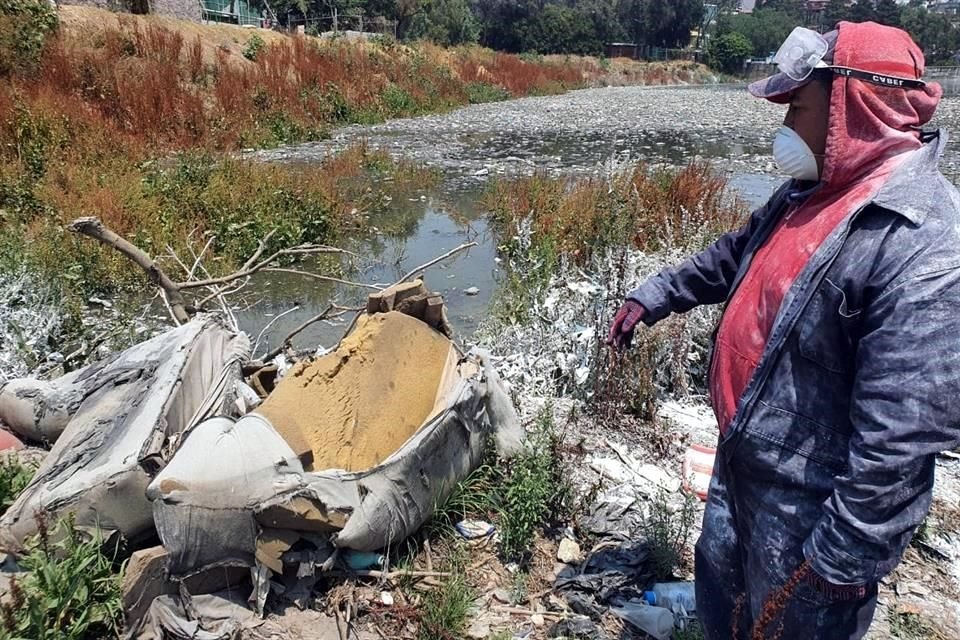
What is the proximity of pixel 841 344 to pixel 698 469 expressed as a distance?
71.7 inches

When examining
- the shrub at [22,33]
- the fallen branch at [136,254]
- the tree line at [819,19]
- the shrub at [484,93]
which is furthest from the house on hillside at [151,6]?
the tree line at [819,19]

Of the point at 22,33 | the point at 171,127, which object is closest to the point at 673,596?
the point at 171,127

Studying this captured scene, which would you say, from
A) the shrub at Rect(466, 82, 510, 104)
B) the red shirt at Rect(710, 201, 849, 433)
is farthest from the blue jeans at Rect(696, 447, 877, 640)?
the shrub at Rect(466, 82, 510, 104)

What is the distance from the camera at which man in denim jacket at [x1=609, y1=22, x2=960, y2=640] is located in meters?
1.30

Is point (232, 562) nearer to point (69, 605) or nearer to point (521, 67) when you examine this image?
point (69, 605)

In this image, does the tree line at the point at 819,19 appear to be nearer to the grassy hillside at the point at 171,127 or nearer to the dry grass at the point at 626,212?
the grassy hillside at the point at 171,127

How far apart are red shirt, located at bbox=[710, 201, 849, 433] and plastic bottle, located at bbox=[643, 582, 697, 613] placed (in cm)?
102

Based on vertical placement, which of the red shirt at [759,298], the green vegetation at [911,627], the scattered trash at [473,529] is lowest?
the green vegetation at [911,627]

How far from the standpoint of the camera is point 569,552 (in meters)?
2.67

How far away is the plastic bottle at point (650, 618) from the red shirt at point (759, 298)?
0.95 m

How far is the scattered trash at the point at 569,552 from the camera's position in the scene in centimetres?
265

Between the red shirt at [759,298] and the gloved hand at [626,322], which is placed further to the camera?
the gloved hand at [626,322]

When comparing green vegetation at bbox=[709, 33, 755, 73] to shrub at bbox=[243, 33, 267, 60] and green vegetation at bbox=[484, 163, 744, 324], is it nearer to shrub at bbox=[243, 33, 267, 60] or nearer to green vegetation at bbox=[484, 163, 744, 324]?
shrub at bbox=[243, 33, 267, 60]

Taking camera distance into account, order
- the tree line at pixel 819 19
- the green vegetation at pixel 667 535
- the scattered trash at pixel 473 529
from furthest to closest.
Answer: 1. the tree line at pixel 819 19
2. the scattered trash at pixel 473 529
3. the green vegetation at pixel 667 535
